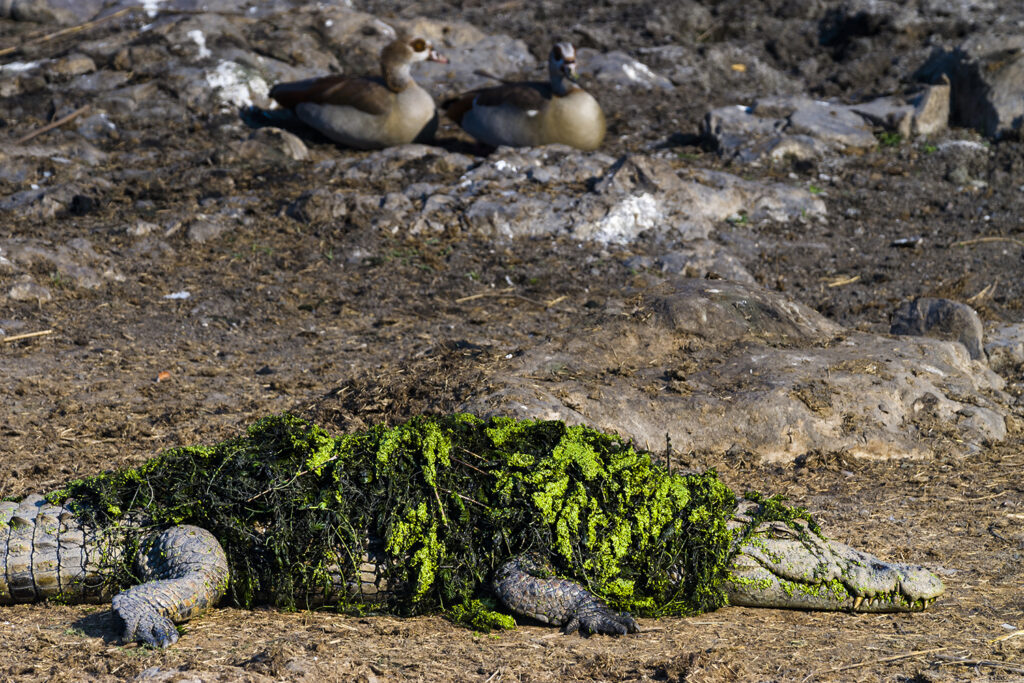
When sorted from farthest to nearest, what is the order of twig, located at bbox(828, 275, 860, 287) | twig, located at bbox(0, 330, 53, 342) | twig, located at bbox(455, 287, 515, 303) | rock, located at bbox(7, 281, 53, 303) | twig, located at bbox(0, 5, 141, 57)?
twig, located at bbox(0, 5, 141, 57) < twig, located at bbox(828, 275, 860, 287) < twig, located at bbox(455, 287, 515, 303) < rock, located at bbox(7, 281, 53, 303) < twig, located at bbox(0, 330, 53, 342)

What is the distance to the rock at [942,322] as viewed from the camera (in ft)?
23.2

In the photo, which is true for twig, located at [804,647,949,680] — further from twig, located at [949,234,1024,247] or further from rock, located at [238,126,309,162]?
rock, located at [238,126,309,162]

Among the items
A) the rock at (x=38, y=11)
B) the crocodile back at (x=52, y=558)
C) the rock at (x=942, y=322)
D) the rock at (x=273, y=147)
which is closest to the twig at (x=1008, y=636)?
the crocodile back at (x=52, y=558)

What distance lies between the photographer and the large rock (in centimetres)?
560

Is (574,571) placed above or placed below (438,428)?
below

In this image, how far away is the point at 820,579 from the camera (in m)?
4.13

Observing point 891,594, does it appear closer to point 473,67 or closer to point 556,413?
point 556,413

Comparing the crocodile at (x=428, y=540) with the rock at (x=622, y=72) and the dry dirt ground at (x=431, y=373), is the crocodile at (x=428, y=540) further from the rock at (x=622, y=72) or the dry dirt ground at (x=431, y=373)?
the rock at (x=622, y=72)

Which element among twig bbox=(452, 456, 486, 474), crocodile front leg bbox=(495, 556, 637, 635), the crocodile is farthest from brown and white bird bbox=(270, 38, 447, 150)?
crocodile front leg bbox=(495, 556, 637, 635)

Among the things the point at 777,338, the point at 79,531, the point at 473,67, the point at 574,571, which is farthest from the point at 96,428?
the point at 473,67

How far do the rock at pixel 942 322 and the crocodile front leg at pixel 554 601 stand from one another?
4.35 m

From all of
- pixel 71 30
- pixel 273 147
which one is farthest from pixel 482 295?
pixel 71 30

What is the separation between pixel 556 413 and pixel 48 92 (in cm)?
849

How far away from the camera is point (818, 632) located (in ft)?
12.7
